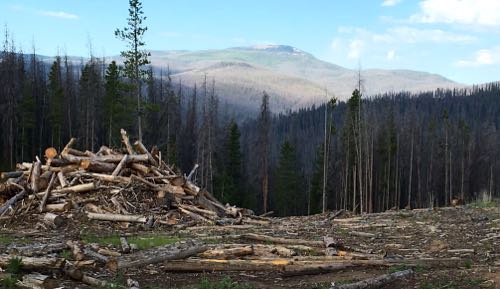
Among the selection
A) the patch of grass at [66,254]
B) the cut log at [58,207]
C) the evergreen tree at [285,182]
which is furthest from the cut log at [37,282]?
the evergreen tree at [285,182]

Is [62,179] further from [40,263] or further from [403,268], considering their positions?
[403,268]

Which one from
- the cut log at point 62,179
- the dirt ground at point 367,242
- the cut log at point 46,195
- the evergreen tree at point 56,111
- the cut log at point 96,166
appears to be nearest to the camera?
the dirt ground at point 367,242

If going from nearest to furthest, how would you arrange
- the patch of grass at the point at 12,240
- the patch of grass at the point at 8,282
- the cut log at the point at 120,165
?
1. the patch of grass at the point at 8,282
2. the patch of grass at the point at 12,240
3. the cut log at the point at 120,165

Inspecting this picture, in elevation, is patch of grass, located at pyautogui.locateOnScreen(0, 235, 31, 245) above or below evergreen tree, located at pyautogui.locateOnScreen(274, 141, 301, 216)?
above

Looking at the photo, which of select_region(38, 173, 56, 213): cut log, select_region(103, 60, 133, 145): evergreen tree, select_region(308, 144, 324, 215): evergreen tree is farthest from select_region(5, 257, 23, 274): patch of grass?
select_region(308, 144, 324, 215): evergreen tree

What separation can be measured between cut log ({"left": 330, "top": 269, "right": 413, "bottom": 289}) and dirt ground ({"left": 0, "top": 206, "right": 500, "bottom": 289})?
4.6 inches

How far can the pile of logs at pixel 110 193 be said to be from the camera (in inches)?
698

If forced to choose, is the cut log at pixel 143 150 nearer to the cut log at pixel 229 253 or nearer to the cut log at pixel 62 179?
the cut log at pixel 62 179

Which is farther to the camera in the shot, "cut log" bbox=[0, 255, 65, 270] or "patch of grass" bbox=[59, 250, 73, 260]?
"patch of grass" bbox=[59, 250, 73, 260]

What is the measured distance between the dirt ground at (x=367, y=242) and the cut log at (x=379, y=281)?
0.38 feet

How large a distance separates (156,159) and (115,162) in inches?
77.8

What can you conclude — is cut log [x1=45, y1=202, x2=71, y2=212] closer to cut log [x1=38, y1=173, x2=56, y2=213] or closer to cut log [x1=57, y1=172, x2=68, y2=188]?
cut log [x1=38, y1=173, x2=56, y2=213]

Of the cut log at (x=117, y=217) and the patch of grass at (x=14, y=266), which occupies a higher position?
the patch of grass at (x=14, y=266)

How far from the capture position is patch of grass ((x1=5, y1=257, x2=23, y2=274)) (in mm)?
7823
